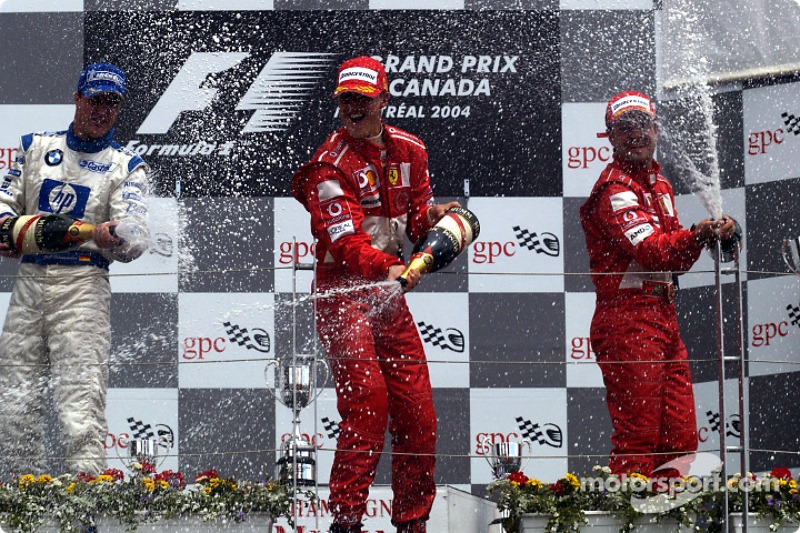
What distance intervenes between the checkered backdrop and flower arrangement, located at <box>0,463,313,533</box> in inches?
70.1

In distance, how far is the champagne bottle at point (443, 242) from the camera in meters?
4.41

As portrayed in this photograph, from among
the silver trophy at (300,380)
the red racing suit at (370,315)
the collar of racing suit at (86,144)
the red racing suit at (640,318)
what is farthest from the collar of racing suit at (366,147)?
the collar of racing suit at (86,144)

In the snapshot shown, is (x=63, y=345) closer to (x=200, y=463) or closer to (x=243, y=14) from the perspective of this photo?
(x=200, y=463)

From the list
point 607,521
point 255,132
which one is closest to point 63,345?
point 255,132

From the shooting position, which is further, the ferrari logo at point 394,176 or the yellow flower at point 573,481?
the ferrari logo at point 394,176

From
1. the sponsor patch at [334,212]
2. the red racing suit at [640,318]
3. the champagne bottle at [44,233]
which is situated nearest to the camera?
the sponsor patch at [334,212]

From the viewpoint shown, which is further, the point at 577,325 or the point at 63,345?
the point at 577,325

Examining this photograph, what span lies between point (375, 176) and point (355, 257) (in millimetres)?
367

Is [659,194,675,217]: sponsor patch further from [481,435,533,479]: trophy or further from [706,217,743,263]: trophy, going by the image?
[481,435,533,479]: trophy

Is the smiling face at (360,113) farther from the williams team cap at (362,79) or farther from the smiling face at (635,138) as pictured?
the smiling face at (635,138)

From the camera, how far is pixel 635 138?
512 centimetres

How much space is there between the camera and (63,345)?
5.08 meters

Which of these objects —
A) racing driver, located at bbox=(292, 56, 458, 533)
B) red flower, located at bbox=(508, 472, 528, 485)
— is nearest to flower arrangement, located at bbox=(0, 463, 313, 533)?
racing driver, located at bbox=(292, 56, 458, 533)

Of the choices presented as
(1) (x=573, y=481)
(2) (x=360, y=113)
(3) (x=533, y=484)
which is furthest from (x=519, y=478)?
(2) (x=360, y=113)
